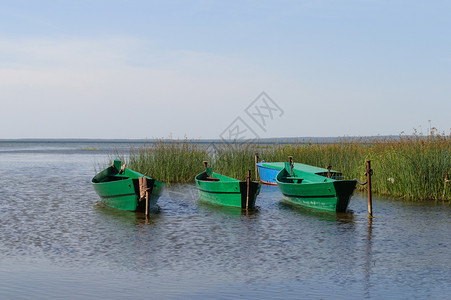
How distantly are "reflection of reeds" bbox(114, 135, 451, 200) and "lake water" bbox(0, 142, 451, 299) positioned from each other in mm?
1184

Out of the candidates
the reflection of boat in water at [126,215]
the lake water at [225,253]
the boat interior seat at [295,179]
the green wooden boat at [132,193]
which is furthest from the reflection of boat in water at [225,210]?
the boat interior seat at [295,179]

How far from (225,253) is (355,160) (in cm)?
1365

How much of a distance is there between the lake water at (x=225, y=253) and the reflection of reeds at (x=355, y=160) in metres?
1.18

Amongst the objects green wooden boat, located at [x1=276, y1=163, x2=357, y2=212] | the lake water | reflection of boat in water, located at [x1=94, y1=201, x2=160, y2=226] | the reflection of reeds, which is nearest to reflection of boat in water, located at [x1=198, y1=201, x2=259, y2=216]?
the lake water

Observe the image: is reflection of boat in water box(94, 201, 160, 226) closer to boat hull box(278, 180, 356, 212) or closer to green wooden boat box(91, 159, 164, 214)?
green wooden boat box(91, 159, 164, 214)

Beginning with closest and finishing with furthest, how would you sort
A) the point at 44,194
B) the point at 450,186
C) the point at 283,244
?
the point at 283,244
the point at 450,186
the point at 44,194

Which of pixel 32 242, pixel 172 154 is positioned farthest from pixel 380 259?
pixel 172 154

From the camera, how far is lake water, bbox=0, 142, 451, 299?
8.32m

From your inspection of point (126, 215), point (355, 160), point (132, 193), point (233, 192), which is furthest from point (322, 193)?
point (355, 160)

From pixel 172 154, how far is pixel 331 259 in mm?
17846

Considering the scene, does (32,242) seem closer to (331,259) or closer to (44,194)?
(331,259)

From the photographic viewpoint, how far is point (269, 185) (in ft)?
88.4

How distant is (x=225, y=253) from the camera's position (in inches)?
436

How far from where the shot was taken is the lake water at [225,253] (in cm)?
832
